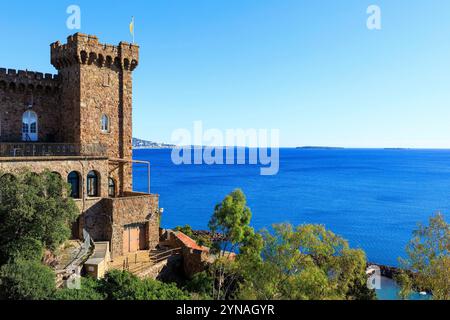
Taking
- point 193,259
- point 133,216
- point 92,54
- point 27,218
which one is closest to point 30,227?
point 27,218

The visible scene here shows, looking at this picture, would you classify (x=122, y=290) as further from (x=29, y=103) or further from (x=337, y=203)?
(x=337, y=203)

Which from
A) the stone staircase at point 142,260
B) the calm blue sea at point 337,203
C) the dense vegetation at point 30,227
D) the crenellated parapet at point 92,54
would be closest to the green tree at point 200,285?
the stone staircase at point 142,260

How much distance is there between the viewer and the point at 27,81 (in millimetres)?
33094

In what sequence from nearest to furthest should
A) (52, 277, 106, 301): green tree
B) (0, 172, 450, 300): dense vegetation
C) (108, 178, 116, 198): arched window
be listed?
(52, 277, 106, 301): green tree
(0, 172, 450, 300): dense vegetation
(108, 178, 116, 198): arched window

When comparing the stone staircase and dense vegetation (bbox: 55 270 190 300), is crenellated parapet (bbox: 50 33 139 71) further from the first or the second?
dense vegetation (bbox: 55 270 190 300)

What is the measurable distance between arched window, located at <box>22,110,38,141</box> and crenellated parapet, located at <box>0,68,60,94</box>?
199 centimetres

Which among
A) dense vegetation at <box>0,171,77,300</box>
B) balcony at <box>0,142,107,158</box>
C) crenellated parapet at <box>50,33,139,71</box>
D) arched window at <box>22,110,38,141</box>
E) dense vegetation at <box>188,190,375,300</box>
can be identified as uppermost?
crenellated parapet at <box>50,33,139,71</box>

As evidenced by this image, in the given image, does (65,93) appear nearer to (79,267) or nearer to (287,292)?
(79,267)

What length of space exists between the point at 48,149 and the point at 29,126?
509 cm

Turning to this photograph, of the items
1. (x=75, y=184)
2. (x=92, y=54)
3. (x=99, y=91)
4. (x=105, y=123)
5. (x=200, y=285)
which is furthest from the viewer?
(x=105, y=123)

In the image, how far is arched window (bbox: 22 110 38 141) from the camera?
3347cm

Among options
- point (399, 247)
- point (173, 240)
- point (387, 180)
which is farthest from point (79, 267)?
point (387, 180)

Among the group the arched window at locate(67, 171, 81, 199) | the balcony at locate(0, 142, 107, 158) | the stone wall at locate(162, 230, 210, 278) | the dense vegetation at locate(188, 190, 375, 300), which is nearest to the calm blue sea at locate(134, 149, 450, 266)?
the stone wall at locate(162, 230, 210, 278)

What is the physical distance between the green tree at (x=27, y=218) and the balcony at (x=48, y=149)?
6673 millimetres
